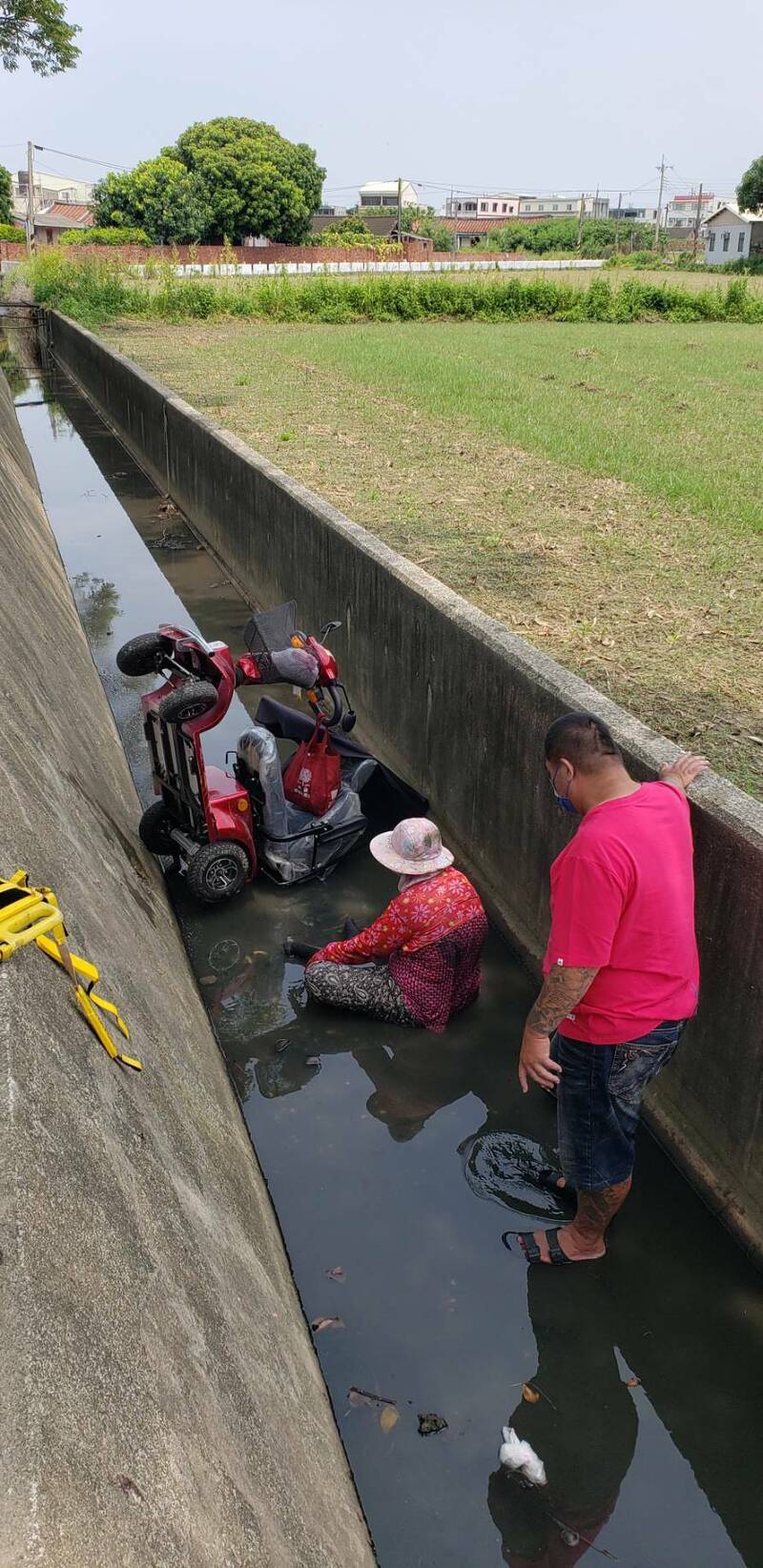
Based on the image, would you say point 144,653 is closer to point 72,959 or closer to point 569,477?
point 72,959

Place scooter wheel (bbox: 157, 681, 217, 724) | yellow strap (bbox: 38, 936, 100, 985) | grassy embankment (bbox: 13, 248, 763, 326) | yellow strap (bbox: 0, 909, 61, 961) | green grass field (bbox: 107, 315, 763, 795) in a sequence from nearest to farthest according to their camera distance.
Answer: yellow strap (bbox: 0, 909, 61, 961) → yellow strap (bbox: 38, 936, 100, 985) → scooter wheel (bbox: 157, 681, 217, 724) → green grass field (bbox: 107, 315, 763, 795) → grassy embankment (bbox: 13, 248, 763, 326)

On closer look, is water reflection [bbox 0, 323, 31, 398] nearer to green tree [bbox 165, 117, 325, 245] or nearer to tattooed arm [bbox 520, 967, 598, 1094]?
tattooed arm [bbox 520, 967, 598, 1094]

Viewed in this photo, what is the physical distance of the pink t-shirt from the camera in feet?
10.9

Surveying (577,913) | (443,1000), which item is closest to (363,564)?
(443,1000)

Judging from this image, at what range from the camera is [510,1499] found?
3.24 m

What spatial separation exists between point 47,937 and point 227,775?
3.71 metres

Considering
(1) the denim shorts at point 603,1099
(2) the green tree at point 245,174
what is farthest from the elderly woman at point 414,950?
(2) the green tree at point 245,174

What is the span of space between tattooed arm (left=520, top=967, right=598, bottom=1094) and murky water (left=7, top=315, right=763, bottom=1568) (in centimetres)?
85

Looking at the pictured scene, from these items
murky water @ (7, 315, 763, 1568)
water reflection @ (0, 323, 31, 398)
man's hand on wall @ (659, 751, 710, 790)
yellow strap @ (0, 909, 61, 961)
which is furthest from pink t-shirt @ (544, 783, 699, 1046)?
water reflection @ (0, 323, 31, 398)

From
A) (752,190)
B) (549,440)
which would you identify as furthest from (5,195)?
(549,440)

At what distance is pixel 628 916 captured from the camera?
134 inches

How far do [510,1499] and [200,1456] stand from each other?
5.31 feet

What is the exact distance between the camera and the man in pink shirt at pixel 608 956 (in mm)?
3348

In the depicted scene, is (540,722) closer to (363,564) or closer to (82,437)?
(363,564)
